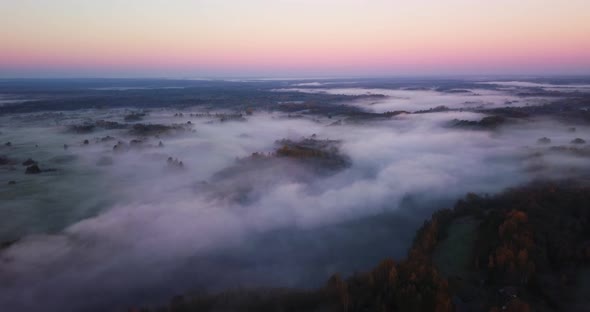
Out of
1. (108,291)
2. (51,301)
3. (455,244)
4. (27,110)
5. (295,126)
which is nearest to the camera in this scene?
(51,301)

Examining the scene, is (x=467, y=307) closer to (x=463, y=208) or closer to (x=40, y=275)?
(x=463, y=208)

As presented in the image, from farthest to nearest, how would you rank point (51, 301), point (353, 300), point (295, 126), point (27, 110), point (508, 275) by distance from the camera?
1. point (27, 110)
2. point (295, 126)
3. point (51, 301)
4. point (508, 275)
5. point (353, 300)

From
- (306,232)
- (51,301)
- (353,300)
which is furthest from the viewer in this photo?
(306,232)

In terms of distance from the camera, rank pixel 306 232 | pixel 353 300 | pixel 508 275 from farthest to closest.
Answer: pixel 306 232
pixel 508 275
pixel 353 300

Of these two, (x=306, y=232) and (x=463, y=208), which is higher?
(x=463, y=208)

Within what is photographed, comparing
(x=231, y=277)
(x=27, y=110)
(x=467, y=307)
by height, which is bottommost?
(x=231, y=277)

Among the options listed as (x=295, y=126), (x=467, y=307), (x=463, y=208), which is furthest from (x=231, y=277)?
(x=295, y=126)

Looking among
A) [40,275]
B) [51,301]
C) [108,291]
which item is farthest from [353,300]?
[40,275]

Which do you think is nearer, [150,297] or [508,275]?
[508,275]

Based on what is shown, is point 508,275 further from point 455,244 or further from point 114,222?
point 114,222
